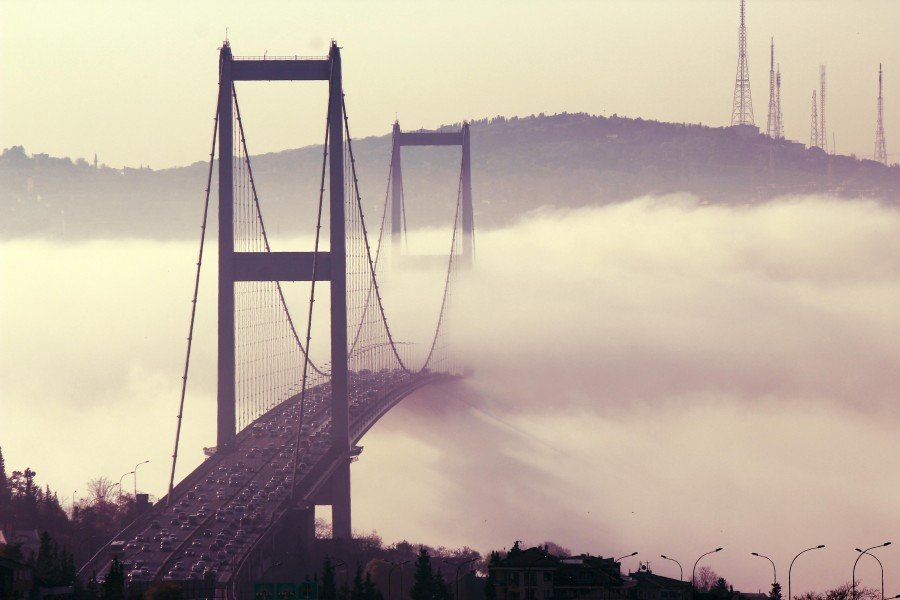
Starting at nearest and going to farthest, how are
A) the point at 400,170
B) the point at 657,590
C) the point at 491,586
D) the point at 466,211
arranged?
1. the point at 491,586
2. the point at 657,590
3. the point at 400,170
4. the point at 466,211

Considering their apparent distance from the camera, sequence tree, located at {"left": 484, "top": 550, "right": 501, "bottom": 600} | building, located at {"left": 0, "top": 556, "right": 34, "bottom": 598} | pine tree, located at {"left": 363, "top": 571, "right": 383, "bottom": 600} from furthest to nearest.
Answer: tree, located at {"left": 484, "top": 550, "right": 501, "bottom": 600}
pine tree, located at {"left": 363, "top": 571, "right": 383, "bottom": 600}
building, located at {"left": 0, "top": 556, "right": 34, "bottom": 598}

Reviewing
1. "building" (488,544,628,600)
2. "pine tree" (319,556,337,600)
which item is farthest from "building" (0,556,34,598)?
"building" (488,544,628,600)

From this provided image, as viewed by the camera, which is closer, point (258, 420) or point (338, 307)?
point (338, 307)

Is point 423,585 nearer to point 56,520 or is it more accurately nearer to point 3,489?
point 56,520

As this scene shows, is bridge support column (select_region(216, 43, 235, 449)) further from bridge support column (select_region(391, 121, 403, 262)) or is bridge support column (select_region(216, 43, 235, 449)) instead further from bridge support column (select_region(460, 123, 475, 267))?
bridge support column (select_region(460, 123, 475, 267))

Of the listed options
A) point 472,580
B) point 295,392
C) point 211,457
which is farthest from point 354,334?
point 472,580

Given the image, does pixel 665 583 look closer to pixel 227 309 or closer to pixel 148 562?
pixel 148 562

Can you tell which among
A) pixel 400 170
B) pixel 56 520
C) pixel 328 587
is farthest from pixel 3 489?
pixel 400 170
